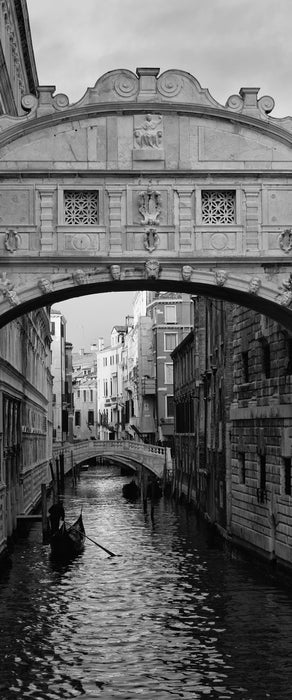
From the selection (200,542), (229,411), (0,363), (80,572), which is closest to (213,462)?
(200,542)

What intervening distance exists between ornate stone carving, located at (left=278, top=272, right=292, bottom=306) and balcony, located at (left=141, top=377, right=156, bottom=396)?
155 feet

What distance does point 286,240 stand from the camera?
1573 centimetres

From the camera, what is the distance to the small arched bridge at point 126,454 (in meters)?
50.5

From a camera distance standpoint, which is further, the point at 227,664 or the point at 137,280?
the point at 137,280

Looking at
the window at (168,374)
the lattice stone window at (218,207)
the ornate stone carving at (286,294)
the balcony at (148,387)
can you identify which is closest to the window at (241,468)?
the ornate stone carving at (286,294)

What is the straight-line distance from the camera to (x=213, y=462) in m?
29.2

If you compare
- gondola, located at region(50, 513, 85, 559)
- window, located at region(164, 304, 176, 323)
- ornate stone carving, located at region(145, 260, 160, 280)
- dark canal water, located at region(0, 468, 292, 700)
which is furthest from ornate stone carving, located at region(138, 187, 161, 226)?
window, located at region(164, 304, 176, 323)

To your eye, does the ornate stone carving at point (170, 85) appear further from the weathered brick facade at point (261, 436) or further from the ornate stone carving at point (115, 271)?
the weathered brick facade at point (261, 436)

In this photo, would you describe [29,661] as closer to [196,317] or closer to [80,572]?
[80,572]

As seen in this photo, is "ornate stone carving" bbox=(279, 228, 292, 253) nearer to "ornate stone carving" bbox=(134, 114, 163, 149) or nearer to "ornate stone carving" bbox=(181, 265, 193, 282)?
"ornate stone carving" bbox=(181, 265, 193, 282)

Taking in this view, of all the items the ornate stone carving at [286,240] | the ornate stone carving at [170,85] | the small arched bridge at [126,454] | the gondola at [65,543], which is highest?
the ornate stone carving at [170,85]

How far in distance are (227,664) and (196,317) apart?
77.1ft

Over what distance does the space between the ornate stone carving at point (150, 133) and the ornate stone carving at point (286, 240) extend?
2.25m

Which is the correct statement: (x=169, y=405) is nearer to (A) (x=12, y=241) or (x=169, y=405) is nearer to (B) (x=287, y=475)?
(B) (x=287, y=475)
